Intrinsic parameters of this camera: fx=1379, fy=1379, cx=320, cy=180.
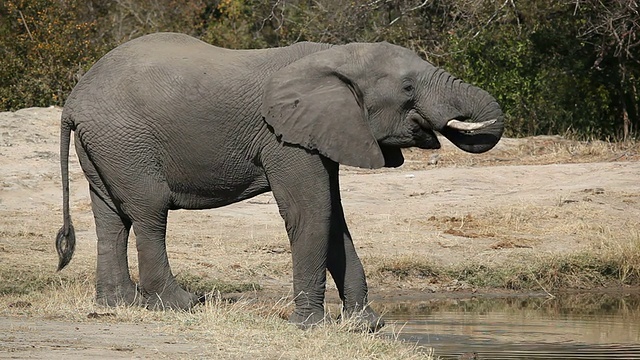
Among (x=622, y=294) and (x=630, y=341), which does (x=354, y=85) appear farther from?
(x=622, y=294)

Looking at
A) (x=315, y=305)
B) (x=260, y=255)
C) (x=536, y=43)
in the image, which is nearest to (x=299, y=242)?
(x=315, y=305)

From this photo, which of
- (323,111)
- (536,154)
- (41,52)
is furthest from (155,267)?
(41,52)

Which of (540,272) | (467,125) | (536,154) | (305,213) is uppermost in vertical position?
(467,125)

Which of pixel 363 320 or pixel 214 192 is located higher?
pixel 214 192

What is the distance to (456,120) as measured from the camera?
916cm

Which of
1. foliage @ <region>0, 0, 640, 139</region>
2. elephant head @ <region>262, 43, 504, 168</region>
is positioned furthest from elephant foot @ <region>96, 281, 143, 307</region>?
foliage @ <region>0, 0, 640, 139</region>

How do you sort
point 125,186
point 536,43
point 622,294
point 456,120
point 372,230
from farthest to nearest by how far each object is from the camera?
1. point 536,43
2. point 372,230
3. point 622,294
4. point 125,186
5. point 456,120

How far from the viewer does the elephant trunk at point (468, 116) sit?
9.07 meters

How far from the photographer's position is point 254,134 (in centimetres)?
958

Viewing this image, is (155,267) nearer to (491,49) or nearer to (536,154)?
(536,154)

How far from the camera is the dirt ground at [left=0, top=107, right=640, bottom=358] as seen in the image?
1302 centimetres

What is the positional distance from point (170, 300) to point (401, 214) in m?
5.47

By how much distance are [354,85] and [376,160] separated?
55 centimetres

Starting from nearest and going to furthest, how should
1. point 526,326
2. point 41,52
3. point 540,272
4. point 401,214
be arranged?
1. point 526,326
2. point 540,272
3. point 401,214
4. point 41,52
